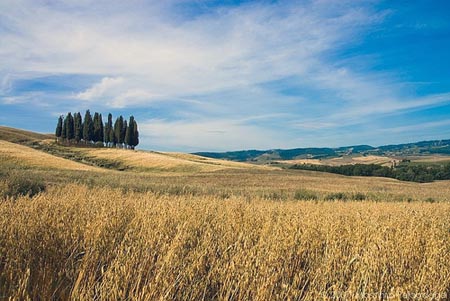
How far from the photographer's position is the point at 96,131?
92.8 meters

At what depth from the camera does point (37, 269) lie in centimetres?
317

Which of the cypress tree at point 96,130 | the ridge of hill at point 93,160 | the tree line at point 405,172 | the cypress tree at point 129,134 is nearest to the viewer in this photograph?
the ridge of hill at point 93,160

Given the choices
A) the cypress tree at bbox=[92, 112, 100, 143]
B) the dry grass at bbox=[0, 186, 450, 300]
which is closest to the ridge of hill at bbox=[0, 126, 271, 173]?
the cypress tree at bbox=[92, 112, 100, 143]

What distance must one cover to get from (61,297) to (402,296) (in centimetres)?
274

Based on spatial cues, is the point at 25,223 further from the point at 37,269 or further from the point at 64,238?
the point at 37,269

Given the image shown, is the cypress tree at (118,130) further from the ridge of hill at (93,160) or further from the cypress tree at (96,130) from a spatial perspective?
the ridge of hill at (93,160)

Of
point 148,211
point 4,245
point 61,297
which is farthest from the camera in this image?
point 148,211

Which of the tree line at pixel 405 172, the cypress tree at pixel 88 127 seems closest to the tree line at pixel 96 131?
the cypress tree at pixel 88 127

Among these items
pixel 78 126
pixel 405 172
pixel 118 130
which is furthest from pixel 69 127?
pixel 405 172

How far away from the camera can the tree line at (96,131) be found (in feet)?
298

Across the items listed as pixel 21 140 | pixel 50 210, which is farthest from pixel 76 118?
pixel 50 210

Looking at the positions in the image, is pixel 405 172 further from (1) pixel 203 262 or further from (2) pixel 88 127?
(1) pixel 203 262

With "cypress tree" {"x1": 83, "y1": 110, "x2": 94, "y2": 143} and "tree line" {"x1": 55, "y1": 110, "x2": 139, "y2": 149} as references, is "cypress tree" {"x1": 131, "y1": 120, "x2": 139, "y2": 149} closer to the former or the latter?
"tree line" {"x1": 55, "y1": 110, "x2": 139, "y2": 149}

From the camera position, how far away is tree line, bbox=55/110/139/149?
90938 millimetres
